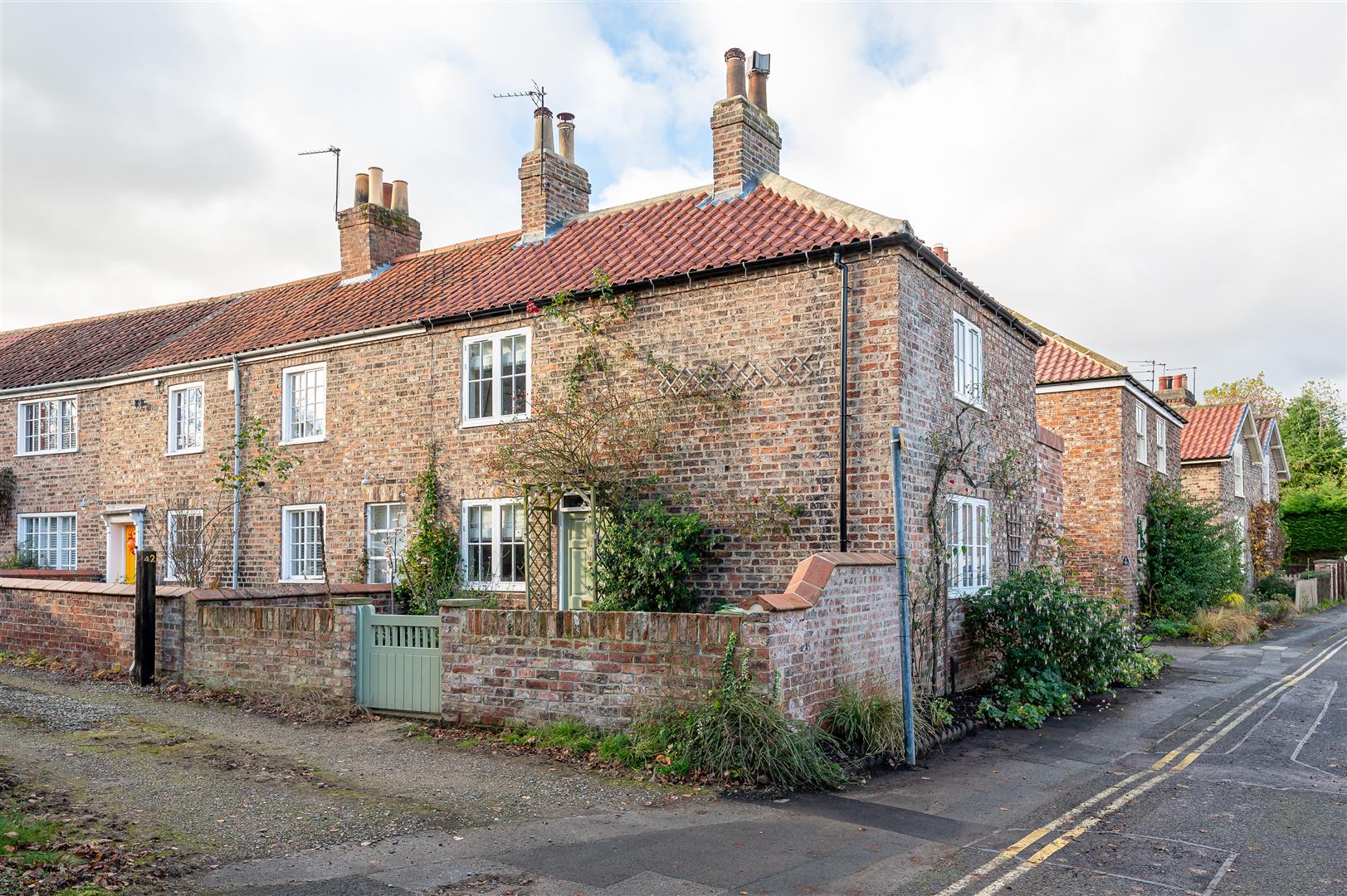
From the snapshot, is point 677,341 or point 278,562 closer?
point 677,341

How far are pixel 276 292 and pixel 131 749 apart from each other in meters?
15.3

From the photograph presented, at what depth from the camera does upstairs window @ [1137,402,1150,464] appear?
23.8 m

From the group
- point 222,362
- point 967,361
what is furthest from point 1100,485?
point 222,362

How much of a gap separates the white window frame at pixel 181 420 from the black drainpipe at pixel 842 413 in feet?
44.8

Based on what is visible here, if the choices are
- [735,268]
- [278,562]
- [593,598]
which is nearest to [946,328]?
[735,268]

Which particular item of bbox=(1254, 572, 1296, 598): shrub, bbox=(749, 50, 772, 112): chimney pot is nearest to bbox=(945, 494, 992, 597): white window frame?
bbox=(749, 50, 772, 112): chimney pot

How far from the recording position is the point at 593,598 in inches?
528

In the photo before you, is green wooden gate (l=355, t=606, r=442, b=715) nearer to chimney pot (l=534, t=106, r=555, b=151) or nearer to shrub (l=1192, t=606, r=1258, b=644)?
chimney pot (l=534, t=106, r=555, b=151)

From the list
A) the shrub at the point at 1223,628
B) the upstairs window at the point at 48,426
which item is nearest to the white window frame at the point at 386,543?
the upstairs window at the point at 48,426

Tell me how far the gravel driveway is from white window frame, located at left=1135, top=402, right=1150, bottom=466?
762 inches

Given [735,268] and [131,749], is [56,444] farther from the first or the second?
[735,268]

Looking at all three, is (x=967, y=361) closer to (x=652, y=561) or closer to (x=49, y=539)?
(x=652, y=561)

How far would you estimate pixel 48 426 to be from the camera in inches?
914

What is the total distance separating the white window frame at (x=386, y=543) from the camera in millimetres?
16578
